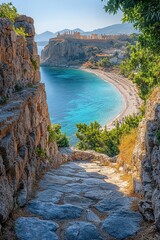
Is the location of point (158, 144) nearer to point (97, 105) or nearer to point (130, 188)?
point (130, 188)

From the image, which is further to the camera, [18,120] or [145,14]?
[18,120]

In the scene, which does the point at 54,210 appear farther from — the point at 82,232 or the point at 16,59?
the point at 16,59

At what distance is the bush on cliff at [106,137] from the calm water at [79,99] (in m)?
11.8

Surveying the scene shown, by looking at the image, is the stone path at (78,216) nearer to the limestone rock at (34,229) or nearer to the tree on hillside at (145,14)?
the limestone rock at (34,229)

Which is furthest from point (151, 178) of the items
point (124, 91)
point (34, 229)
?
point (124, 91)

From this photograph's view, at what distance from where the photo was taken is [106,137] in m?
25.7

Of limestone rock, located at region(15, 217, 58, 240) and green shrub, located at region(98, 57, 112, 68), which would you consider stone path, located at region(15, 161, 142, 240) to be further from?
green shrub, located at region(98, 57, 112, 68)

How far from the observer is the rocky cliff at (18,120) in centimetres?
636

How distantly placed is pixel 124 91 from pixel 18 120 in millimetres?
68524

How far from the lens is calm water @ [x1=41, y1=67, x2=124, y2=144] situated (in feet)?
181

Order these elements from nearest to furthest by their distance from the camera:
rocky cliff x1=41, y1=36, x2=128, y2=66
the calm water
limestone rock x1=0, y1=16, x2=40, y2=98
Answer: limestone rock x1=0, y1=16, x2=40, y2=98
the calm water
rocky cliff x1=41, y1=36, x2=128, y2=66

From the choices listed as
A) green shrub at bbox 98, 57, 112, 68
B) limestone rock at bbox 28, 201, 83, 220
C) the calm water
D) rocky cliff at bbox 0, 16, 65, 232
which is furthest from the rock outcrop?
green shrub at bbox 98, 57, 112, 68

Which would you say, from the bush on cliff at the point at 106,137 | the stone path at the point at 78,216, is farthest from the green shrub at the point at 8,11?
the bush on cliff at the point at 106,137

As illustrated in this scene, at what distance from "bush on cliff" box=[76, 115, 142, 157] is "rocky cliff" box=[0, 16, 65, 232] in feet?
41.3
